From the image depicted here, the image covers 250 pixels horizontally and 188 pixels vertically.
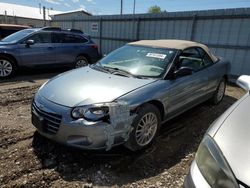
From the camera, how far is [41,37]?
25.3 feet

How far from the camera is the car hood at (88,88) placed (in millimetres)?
2854

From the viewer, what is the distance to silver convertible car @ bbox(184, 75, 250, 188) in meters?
1.36

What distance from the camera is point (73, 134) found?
2729mm

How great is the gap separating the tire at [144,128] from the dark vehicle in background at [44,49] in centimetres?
551

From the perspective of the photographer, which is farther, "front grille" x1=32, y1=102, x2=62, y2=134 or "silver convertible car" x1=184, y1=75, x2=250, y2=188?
"front grille" x1=32, y1=102, x2=62, y2=134

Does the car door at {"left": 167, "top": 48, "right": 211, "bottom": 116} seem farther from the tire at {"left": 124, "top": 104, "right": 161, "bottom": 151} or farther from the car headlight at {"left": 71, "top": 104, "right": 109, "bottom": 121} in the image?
the car headlight at {"left": 71, "top": 104, "right": 109, "bottom": 121}

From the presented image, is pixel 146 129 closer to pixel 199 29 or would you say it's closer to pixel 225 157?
pixel 225 157

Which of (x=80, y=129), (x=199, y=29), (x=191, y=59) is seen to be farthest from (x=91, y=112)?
(x=199, y=29)

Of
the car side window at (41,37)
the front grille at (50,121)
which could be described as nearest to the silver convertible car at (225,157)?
the front grille at (50,121)

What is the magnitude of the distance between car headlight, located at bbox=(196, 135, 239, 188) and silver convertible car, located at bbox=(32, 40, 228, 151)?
129 cm

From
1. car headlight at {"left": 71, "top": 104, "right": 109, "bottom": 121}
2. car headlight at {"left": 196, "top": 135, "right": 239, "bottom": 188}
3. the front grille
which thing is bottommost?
the front grille

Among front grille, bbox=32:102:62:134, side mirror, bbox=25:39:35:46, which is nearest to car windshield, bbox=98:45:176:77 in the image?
front grille, bbox=32:102:62:134

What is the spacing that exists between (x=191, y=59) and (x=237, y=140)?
121 inches

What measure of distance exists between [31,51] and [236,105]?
6807 mm
